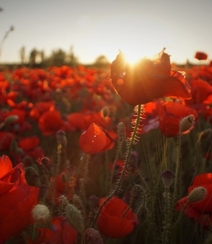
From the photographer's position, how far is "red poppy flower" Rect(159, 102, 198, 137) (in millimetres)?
1440

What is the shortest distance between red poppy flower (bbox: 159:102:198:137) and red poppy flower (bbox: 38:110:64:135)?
0.98 m

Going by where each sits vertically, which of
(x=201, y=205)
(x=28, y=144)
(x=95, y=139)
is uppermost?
(x=95, y=139)

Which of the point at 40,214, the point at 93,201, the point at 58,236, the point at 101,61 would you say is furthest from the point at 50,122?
the point at 101,61

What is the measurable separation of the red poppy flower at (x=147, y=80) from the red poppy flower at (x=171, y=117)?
52 centimetres

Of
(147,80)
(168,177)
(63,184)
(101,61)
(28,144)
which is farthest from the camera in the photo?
(101,61)

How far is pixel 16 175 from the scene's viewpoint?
2.87ft

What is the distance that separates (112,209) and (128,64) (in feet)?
1.35

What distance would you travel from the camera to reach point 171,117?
144 cm

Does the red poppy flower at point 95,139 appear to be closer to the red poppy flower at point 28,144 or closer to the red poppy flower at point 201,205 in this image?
the red poppy flower at point 201,205

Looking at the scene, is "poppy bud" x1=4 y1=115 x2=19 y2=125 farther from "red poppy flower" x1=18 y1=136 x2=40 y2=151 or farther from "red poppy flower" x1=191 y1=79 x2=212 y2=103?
"red poppy flower" x1=191 y1=79 x2=212 y2=103

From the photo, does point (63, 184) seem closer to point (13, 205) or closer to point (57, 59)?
point (13, 205)

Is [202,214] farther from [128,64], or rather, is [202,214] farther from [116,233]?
[128,64]

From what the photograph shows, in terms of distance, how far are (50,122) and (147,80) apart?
1.54 meters

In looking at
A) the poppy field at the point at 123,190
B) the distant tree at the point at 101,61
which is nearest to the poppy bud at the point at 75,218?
the poppy field at the point at 123,190
